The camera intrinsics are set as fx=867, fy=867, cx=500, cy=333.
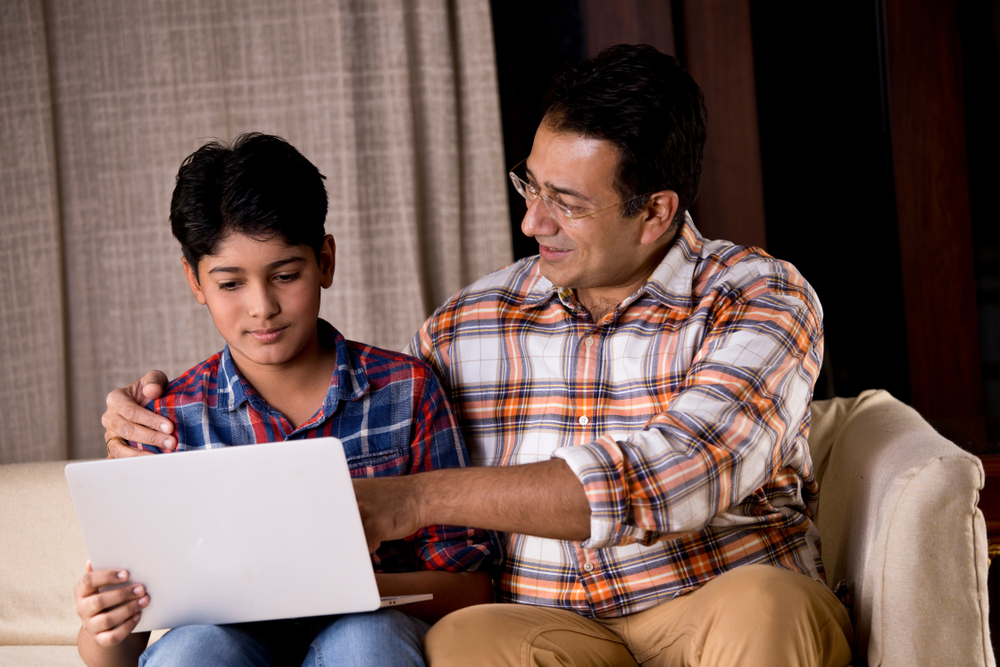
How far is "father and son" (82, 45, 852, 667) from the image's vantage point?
1.06 meters

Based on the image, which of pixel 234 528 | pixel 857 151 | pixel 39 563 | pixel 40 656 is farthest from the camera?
pixel 857 151

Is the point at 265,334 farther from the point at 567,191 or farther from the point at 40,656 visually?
the point at 40,656

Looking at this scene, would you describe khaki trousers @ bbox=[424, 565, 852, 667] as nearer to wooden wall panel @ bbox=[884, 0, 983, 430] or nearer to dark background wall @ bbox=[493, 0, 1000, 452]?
dark background wall @ bbox=[493, 0, 1000, 452]

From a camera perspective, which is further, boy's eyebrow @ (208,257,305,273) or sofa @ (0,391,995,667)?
boy's eyebrow @ (208,257,305,273)

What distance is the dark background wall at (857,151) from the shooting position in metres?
2.03

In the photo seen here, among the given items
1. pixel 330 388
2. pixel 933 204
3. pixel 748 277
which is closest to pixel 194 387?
pixel 330 388

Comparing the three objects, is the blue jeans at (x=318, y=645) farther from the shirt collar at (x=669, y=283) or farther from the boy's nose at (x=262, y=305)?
the shirt collar at (x=669, y=283)

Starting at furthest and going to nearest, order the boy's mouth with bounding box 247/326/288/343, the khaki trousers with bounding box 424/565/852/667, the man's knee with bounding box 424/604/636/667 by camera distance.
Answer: the boy's mouth with bounding box 247/326/288/343 → the man's knee with bounding box 424/604/636/667 → the khaki trousers with bounding box 424/565/852/667

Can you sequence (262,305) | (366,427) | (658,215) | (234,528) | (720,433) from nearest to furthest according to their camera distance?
(234,528)
(720,433)
(262,305)
(366,427)
(658,215)

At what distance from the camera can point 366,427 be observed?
4.32 ft

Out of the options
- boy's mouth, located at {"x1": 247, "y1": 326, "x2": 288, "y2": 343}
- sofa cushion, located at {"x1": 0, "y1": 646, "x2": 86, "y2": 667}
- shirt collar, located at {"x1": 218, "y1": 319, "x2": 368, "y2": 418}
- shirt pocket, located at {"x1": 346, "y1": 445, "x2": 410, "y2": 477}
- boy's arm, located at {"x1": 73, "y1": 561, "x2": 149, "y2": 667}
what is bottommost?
sofa cushion, located at {"x1": 0, "y1": 646, "x2": 86, "y2": 667}

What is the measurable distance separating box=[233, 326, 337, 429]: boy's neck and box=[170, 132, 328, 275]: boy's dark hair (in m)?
0.18

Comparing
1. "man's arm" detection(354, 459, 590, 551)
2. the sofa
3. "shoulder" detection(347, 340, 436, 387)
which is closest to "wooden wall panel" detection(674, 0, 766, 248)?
the sofa

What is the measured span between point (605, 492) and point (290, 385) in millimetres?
566
